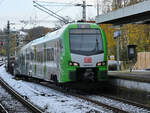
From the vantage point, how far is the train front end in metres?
14.2

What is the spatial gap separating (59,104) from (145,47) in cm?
3296

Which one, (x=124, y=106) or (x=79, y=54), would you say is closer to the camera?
(x=124, y=106)

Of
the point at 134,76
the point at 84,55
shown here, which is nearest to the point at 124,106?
the point at 84,55

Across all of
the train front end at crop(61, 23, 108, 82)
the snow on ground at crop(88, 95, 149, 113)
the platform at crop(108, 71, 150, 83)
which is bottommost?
the snow on ground at crop(88, 95, 149, 113)

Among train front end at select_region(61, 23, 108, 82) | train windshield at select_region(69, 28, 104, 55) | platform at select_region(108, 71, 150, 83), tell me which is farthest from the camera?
train windshield at select_region(69, 28, 104, 55)

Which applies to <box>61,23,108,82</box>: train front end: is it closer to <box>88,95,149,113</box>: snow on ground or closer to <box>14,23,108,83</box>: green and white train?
<box>14,23,108,83</box>: green and white train

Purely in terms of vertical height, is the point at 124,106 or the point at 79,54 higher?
the point at 79,54

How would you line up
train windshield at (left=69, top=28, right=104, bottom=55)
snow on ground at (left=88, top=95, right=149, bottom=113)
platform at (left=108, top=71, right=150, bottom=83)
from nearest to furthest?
1. snow on ground at (left=88, top=95, right=149, bottom=113)
2. platform at (left=108, top=71, right=150, bottom=83)
3. train windshield at (left=69, top=28, right=104, bottom=55)

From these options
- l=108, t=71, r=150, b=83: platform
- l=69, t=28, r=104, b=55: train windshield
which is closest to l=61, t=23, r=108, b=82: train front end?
l=69, t=28, r=104, b=55: train windshield

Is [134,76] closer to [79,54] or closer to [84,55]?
[84,55]

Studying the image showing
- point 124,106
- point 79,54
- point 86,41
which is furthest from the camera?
point 86,41

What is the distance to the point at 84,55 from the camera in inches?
567

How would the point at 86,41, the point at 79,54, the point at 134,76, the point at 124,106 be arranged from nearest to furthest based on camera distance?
the point at 124,106 < the point at 79,54 < the point at 86,41 < the point at 134,76

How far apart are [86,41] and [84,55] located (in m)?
0.75
